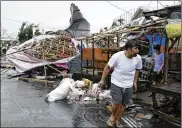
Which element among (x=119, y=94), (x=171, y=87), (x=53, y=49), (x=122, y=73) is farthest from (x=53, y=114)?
(x=53, y=49)

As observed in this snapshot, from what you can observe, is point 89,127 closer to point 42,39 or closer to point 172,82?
point 172,82

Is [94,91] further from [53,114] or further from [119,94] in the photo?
[119,94]

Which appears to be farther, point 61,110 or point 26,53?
point 26,53

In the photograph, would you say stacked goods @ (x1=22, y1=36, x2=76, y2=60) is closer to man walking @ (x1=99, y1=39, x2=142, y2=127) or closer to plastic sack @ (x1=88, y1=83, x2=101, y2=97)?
plastic sack @ (x1=88, y1=83, x2=101, y2=97)

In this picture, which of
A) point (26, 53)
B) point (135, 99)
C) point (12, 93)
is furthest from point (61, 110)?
point (26, 53)

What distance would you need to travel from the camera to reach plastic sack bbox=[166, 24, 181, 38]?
7957mm

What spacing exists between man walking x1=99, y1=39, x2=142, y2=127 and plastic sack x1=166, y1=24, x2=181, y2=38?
54.9 inches

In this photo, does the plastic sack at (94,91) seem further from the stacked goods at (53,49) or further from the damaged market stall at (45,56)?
the stacked goods at (53,49)

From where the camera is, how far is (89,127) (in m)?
7.28

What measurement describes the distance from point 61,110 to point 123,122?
2158 millimetres

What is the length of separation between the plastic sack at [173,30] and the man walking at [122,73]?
1395 mm

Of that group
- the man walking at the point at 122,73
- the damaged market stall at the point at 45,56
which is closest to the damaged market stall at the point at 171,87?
the man walking at the point at 122,73

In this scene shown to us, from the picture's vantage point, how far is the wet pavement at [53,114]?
7547mm

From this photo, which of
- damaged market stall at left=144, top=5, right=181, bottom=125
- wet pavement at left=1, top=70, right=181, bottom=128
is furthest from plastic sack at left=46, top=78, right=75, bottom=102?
damaged market stall at left=144, top=5, right=181, bottom=125
